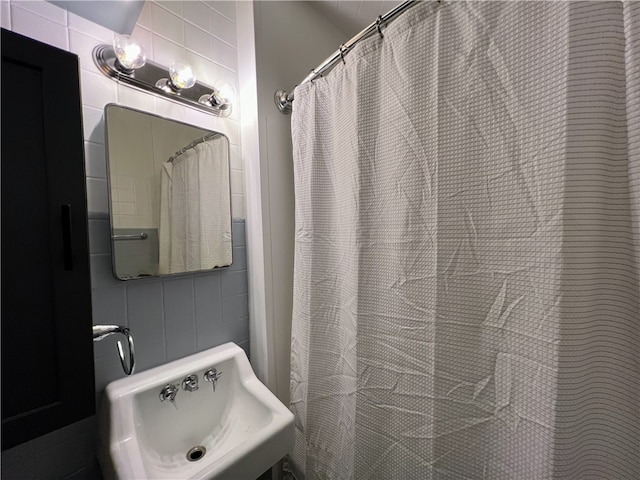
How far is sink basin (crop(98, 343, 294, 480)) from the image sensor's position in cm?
57

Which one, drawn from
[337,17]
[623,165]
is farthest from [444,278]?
[337,17]

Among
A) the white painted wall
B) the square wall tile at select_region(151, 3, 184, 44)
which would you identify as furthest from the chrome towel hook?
the square wall tile at select_region(151, 3, 184, 44)

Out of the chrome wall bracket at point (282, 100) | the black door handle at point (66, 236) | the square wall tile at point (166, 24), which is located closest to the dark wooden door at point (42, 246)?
the black door handle at point (66, 236)

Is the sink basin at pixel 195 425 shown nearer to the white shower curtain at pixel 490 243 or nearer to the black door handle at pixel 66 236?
the white shower curtain at pixel 490 243

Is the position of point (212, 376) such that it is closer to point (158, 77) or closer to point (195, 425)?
point (195, 425)

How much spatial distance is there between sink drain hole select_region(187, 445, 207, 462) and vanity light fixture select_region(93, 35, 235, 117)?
1184 mm

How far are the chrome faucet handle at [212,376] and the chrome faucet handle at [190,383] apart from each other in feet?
0.11

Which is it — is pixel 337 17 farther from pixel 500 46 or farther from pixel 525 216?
Answer: pixel 525 216

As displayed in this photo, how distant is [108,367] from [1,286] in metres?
0.48

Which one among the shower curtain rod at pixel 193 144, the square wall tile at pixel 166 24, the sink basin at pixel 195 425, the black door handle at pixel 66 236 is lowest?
the sink basin at pixel 195 425

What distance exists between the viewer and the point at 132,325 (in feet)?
2.43

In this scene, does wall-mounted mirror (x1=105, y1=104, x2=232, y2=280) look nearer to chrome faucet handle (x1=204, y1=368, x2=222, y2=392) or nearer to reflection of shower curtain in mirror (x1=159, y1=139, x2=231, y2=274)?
reflection of shower curtain in mirror (x1=159, y1=139, x2=231, y2=274)

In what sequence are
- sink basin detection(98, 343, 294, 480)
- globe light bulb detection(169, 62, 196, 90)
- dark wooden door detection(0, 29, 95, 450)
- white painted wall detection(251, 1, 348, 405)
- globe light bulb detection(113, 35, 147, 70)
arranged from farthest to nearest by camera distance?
white painted wall detection(251, 1, 348, 405), globe light bulb detection(169, 62, 196, 90), globe light bulb detection(113, 35, 147, 70), sink basin detection(98, 343, 294, 480), dark wooden door detection(0, 29, 95, 450)

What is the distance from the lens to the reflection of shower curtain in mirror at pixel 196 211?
2.66 ft
